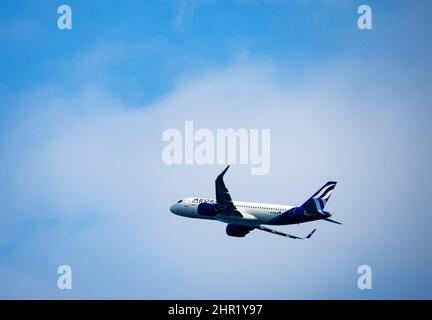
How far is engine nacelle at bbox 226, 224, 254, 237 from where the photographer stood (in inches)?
4919

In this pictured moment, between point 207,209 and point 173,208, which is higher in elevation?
point 173,208

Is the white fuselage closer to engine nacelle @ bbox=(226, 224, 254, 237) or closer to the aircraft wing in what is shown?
the aircraft wing

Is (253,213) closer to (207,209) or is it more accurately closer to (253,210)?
(253,210)

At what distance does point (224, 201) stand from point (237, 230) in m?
9.27

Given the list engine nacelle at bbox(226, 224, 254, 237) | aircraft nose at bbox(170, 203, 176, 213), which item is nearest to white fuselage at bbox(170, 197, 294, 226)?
aircraft nose at bbox(170, 203, 176, 213)

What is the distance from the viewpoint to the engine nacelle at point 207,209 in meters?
119

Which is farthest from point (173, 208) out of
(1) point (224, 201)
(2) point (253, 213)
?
(2) point (253, 213)

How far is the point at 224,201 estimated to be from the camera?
383 ft
